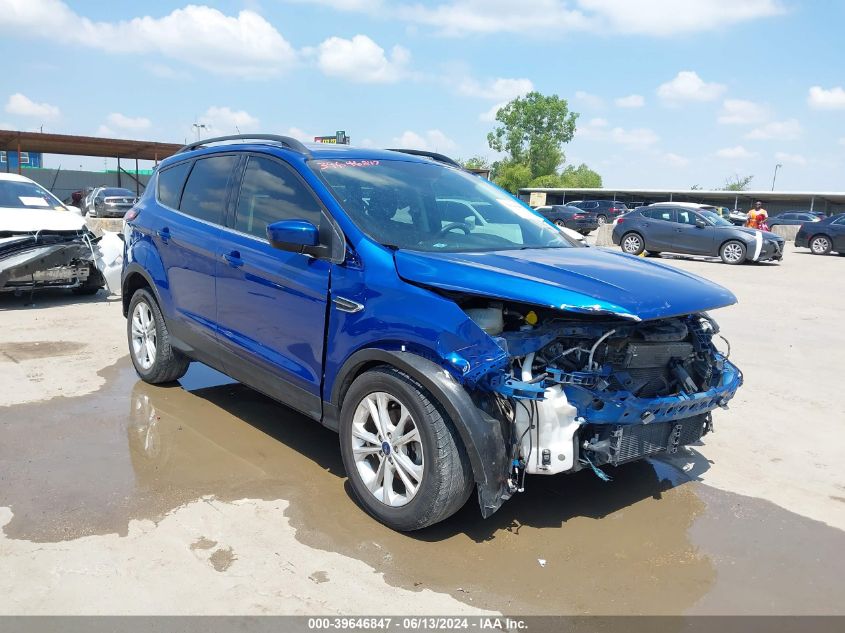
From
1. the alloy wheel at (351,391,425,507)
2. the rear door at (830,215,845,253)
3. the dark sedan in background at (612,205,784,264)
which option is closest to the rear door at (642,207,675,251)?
the dark sedan in background at (612,205,784,264)

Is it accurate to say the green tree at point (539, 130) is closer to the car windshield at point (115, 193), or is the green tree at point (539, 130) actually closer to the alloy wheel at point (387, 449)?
the car windshield at point (115, 193)

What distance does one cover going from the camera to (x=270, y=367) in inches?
169

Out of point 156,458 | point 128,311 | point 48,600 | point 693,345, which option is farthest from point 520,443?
point 128,311

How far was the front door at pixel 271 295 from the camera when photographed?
3.97m

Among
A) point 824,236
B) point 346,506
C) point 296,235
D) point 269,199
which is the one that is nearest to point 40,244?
point 269,199

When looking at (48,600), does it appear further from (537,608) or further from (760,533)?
(760,533)

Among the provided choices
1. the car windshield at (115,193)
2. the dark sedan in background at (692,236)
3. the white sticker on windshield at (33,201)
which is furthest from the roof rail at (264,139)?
the car windshield at (115,193)

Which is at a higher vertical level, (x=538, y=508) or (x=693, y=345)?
(x=693, y=345)

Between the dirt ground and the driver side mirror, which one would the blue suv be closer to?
the driver side mirror

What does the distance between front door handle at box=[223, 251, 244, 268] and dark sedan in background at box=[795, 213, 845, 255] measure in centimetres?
2392

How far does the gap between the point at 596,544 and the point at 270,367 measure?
2093 mm

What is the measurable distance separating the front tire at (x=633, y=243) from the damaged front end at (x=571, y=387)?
1815cm

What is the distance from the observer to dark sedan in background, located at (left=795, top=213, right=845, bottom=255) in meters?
23.3

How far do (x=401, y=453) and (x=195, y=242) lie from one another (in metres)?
2.39
